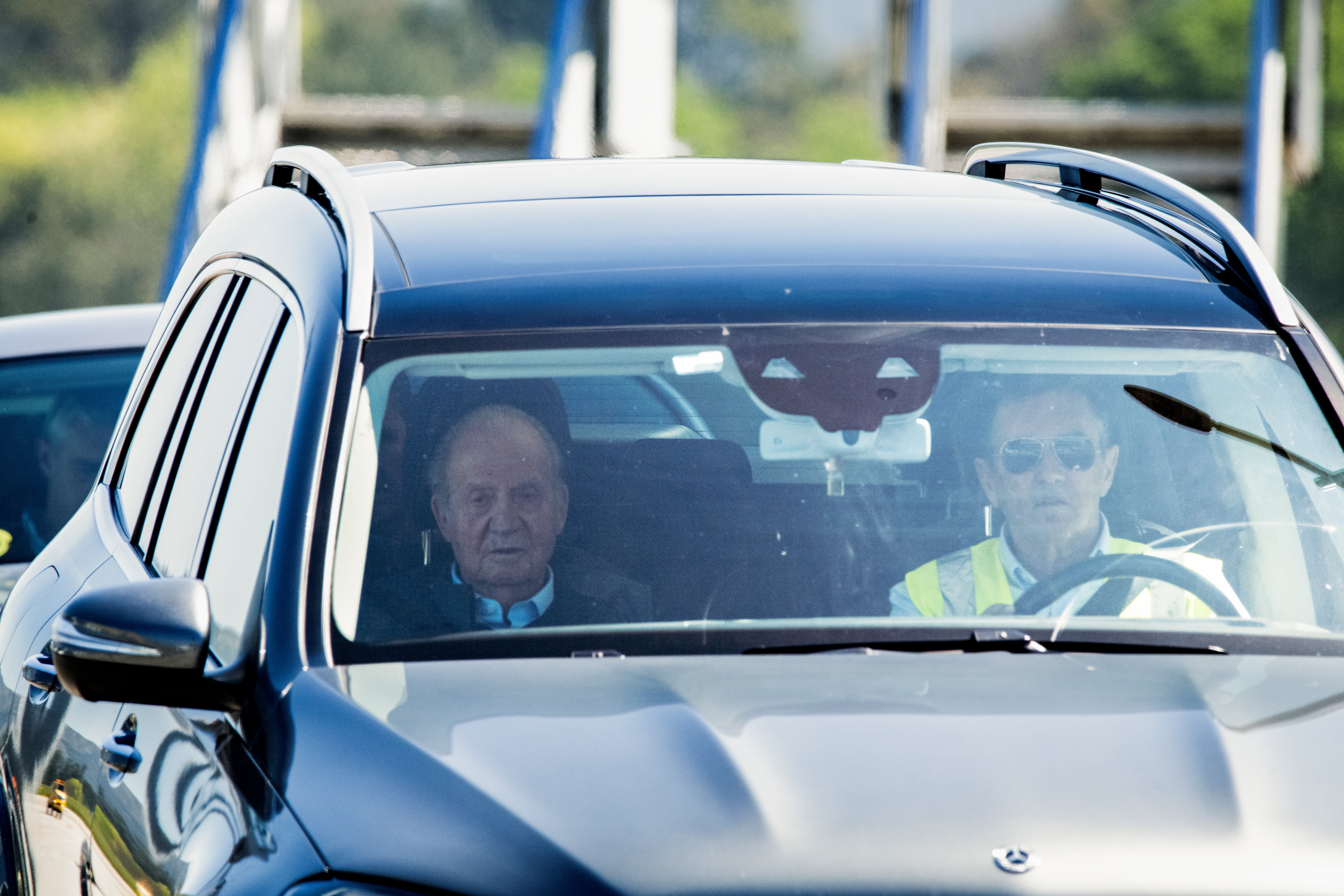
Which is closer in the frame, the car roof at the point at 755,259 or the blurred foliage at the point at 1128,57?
the car roof at the point at 755,259

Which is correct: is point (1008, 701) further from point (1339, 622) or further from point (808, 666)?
point (1339, 622)

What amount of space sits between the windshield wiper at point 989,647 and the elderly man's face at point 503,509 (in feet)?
1.34

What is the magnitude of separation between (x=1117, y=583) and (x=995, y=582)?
0.64 feet

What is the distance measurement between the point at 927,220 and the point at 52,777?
1700 mm

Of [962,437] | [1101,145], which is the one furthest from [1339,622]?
[1101,145]

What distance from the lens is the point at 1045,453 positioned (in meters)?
3.40

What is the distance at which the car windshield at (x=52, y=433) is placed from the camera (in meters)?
5.82

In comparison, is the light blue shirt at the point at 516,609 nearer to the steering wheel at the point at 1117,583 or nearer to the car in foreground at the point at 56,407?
the steering wheel at the point at 1117,583

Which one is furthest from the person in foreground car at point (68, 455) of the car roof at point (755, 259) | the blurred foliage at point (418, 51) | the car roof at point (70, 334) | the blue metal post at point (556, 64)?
the blurred foliage at point (418, 51)

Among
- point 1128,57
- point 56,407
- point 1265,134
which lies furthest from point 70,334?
point 1128,57

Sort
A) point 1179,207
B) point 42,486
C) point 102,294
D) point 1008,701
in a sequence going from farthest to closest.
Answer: point 102,294 < point 42,486 < point 1179,207 < point 1008,701

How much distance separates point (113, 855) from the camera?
303 centimetres

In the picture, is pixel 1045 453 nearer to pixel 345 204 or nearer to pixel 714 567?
pixel 714 567

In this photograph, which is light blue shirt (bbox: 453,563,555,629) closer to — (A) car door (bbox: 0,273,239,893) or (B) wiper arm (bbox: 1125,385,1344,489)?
(A) car door (bbox: 0,273,239,893)
